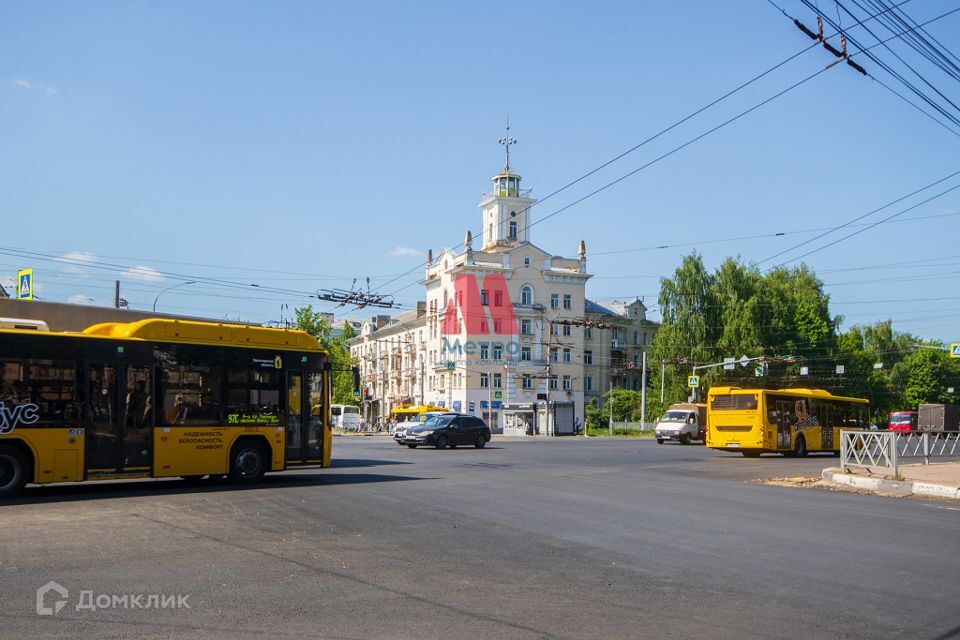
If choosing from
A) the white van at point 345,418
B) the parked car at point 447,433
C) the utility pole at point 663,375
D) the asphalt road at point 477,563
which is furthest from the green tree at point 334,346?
the asphalt road at point 477,563

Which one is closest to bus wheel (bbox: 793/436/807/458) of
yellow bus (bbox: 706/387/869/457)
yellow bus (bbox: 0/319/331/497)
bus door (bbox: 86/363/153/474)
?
yellow bus (bbox: 706/387/869/457)

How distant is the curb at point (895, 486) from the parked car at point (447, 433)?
19024 mm

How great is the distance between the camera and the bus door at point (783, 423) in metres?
34.7

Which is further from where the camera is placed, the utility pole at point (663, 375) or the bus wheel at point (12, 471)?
the utility pole at point (663, 375)

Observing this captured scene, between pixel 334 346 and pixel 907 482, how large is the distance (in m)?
80.3

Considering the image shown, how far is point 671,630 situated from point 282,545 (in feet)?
16.9

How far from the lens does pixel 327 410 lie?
64.2 feet

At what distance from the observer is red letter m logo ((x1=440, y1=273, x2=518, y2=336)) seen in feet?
266

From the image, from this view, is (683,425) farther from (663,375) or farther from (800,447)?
(663,375)

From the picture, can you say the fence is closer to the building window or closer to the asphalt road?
the asphalt road

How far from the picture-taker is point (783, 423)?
34875 millimetres

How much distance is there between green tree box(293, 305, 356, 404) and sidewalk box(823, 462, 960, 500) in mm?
53836

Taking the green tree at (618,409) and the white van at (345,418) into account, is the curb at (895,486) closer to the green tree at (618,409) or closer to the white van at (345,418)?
the green tree at (618,409)

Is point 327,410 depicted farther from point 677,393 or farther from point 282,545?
point 677,393
